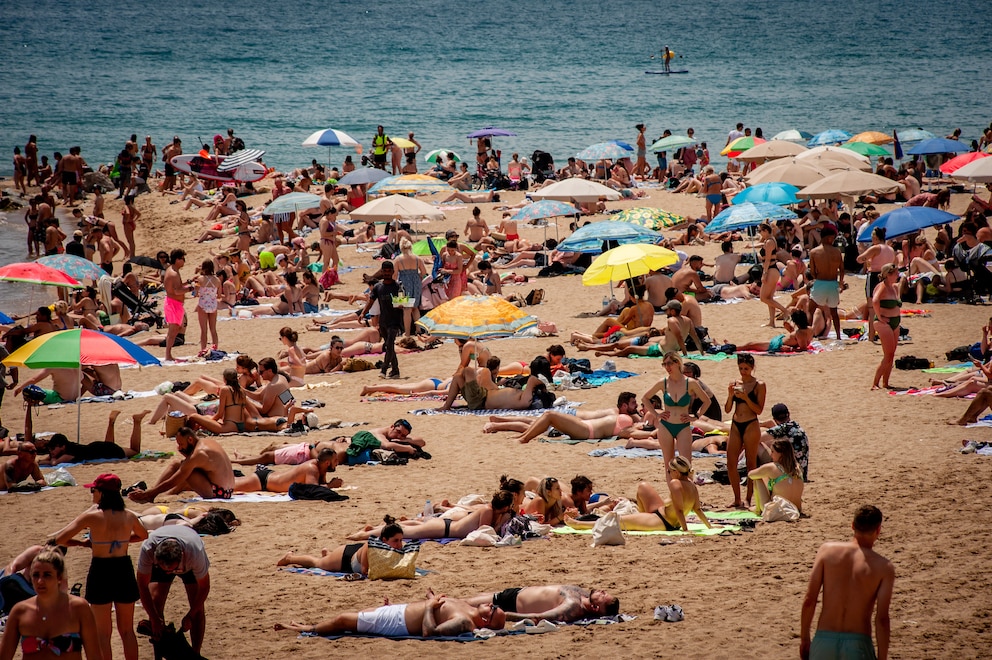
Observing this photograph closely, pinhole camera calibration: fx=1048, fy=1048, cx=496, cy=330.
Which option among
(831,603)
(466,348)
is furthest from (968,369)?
(831,603)

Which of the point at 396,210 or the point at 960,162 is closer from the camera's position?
the point at 396,210

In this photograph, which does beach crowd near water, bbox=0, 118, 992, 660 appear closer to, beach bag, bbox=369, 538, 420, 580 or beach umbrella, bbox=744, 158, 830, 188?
beach bag, bbox=369, 538, 420, 580

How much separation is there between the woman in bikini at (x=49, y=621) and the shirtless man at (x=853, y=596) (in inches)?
133

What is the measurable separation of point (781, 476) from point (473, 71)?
70177 mm

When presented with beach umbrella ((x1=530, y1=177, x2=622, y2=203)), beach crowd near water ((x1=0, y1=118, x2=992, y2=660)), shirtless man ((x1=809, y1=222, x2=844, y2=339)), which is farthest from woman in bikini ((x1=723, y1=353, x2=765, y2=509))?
beach umbrella ((x1=530, y1=177, x2=622, y2=203))

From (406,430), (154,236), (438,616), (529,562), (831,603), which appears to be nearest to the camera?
(831,603)

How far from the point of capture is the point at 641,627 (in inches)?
239

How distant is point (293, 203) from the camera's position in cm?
2112

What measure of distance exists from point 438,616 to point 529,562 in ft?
4.13

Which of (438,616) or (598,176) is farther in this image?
(598,176)

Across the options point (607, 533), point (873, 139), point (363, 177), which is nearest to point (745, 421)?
point (607, 533)

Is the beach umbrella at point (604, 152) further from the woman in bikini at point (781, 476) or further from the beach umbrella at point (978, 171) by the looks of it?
the woman in bikini at point (781, 476)

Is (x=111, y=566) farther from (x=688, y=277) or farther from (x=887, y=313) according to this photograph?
(x=688, y=277)

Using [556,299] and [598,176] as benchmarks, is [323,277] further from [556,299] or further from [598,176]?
[598,176]
